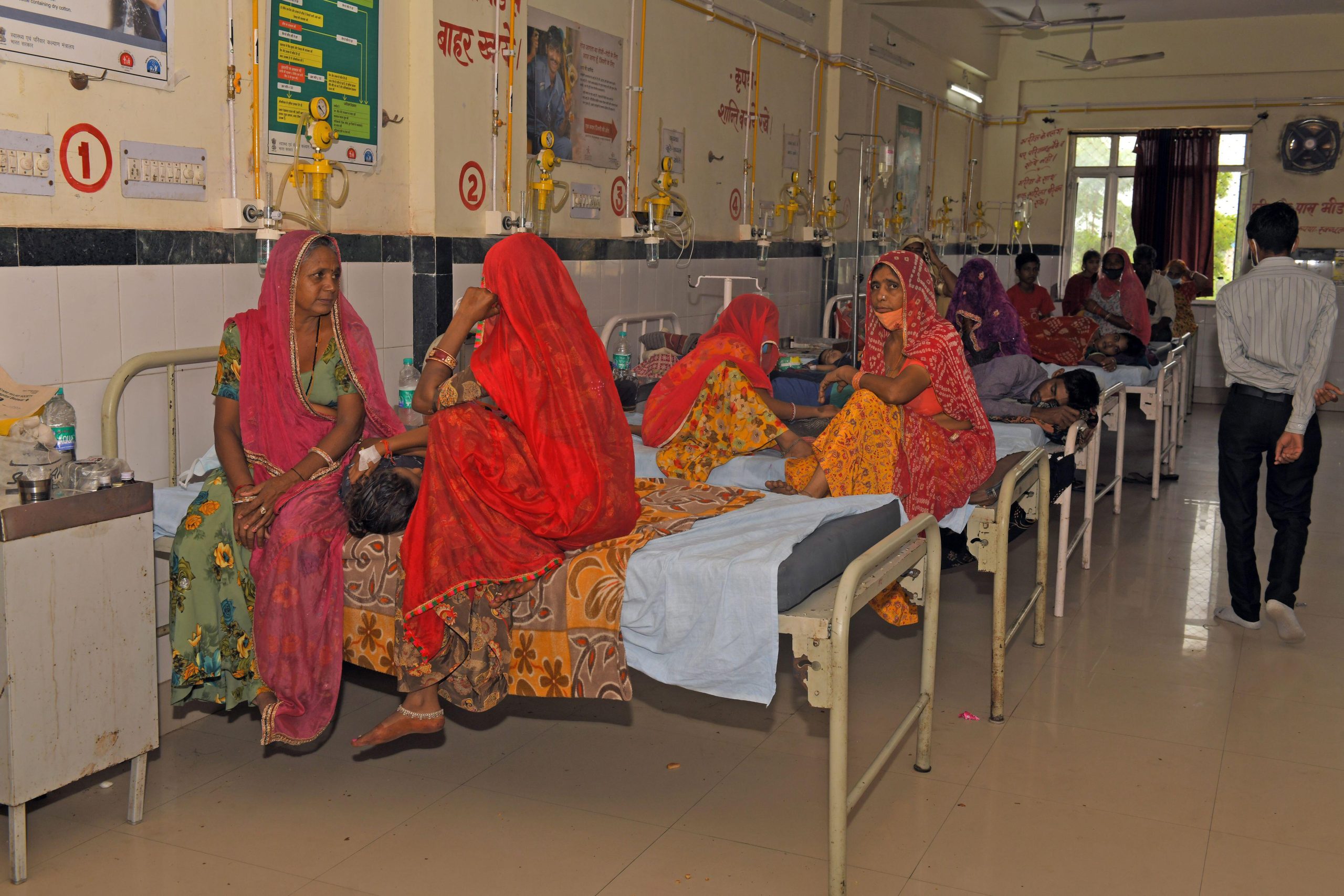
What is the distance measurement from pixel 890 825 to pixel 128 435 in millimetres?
2332

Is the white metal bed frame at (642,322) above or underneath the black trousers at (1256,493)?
above

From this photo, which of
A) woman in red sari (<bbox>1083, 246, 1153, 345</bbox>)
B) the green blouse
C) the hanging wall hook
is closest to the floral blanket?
the green blouse

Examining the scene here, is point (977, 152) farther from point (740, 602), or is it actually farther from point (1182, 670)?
point (740, 602)

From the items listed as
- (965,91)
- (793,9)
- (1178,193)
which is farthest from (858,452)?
(1178,193)

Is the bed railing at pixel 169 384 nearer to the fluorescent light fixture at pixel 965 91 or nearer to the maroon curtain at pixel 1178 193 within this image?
the fluorescent light fixture at pixel 965 91

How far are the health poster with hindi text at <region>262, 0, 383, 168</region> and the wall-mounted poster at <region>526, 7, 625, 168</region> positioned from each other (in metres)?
0.96

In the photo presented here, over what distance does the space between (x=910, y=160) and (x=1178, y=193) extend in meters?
3.33

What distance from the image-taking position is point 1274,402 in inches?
162

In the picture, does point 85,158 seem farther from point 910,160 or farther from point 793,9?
point 910,160

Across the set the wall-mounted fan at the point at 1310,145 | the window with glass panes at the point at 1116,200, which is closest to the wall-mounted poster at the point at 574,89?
the window with glass panes at the point at 1116,200

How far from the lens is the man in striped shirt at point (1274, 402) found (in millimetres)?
4020

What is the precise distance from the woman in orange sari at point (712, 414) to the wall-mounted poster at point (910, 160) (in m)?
5.20

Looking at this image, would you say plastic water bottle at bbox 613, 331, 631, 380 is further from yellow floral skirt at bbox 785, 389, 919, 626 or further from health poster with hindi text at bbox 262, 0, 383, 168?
health poster with hindi text at bbox 262, 0, 383, 168

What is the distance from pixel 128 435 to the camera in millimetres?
3277
